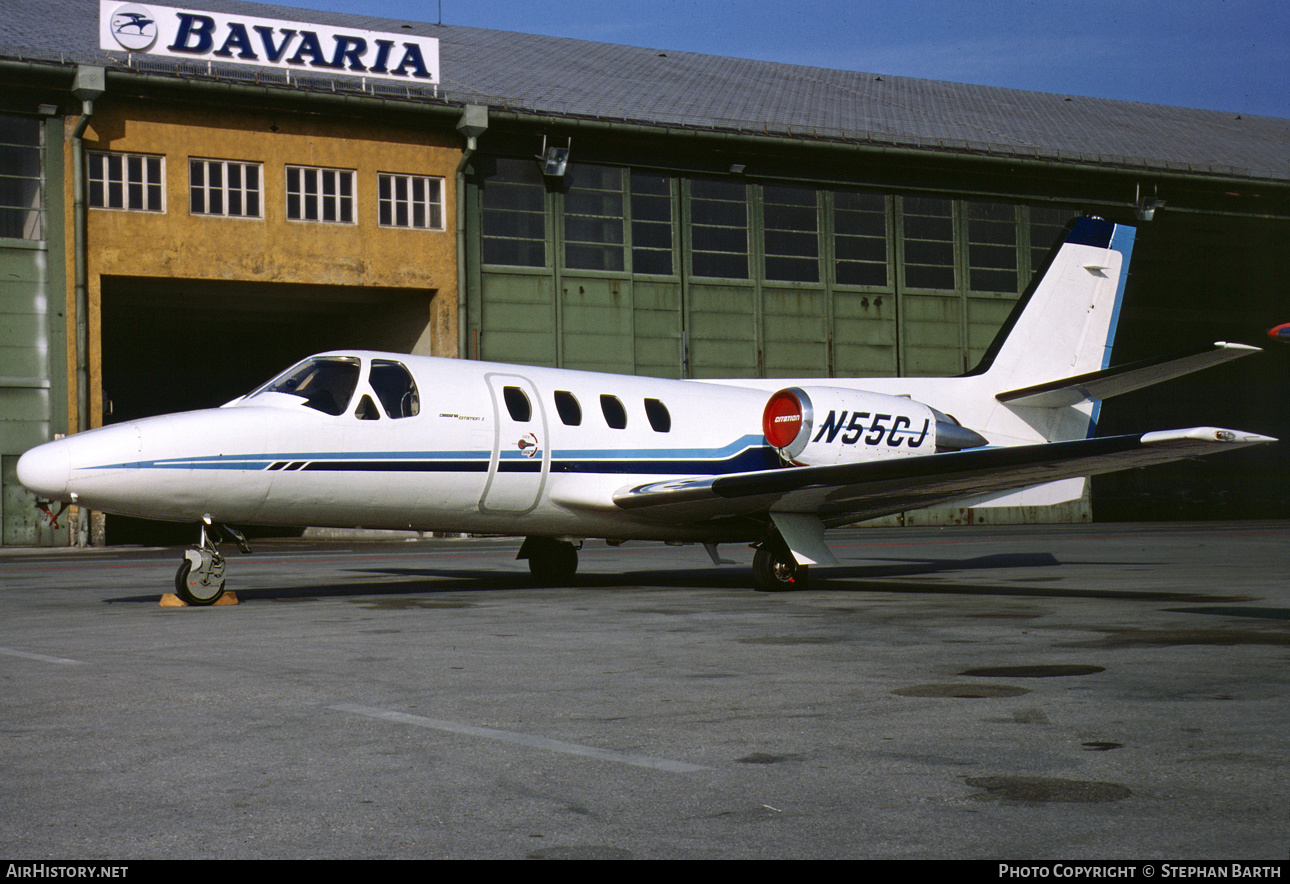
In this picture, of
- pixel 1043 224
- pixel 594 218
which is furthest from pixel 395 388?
pixel 1043 224

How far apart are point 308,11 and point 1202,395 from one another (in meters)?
35.4

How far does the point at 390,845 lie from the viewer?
400cm

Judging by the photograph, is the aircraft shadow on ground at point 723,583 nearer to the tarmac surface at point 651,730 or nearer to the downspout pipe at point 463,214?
the tarmac surface at point 651,730

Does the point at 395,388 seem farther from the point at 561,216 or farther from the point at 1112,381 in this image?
the point at 561,216

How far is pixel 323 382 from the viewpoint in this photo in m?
13.6

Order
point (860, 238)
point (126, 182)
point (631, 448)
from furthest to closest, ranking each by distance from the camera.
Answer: point (860, 238) → point (126, 182) → point (631, 448)

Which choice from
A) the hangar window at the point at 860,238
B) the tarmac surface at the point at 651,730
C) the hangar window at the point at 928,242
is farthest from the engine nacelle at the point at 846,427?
the hangar window at the point at 928,242

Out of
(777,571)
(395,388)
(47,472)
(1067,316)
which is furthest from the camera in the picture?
(1067,316)

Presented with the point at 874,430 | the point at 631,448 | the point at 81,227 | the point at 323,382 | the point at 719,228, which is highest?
the point at 719,228

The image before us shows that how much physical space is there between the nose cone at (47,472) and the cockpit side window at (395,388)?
3302 millimetres

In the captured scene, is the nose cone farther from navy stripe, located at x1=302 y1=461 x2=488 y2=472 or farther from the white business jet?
navy stripe, located at x1=302 y1=461 x2=488 y2=472

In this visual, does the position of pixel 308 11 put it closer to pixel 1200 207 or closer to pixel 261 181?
pixel 261 181

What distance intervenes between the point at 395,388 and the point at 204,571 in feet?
9.31

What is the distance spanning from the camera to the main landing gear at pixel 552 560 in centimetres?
1667
